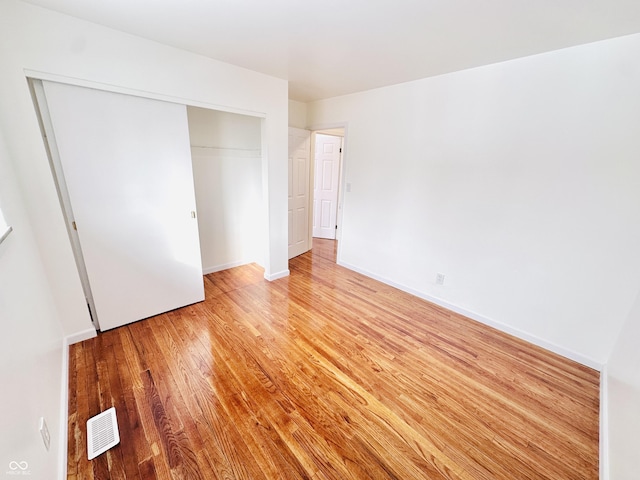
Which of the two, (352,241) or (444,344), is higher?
(352,241)

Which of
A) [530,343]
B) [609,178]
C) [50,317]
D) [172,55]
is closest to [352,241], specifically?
[530,343]

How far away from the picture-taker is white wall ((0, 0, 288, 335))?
1.64 metres

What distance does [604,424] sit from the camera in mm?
1583

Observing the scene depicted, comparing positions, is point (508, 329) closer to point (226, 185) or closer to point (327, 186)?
point (226, 185)

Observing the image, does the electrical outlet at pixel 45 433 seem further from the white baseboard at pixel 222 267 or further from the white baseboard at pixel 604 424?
the white baseboard at pixel 604 424

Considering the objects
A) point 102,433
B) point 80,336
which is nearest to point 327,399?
point 102,433

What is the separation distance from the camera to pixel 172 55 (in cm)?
218

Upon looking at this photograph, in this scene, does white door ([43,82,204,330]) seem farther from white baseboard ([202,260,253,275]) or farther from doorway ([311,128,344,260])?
doorway ([311,128,344,260])

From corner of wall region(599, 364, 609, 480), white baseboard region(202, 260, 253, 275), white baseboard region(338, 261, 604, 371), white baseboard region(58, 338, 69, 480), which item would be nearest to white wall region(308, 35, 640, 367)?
white baseboard region(338, 261, 604, 371)

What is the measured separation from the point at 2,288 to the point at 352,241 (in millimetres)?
3300

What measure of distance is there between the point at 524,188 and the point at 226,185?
10.8ft

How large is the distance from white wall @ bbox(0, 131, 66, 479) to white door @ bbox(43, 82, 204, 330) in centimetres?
36

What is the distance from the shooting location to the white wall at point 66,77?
64.5 inches

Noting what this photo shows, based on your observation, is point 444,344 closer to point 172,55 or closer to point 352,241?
point 352,241
